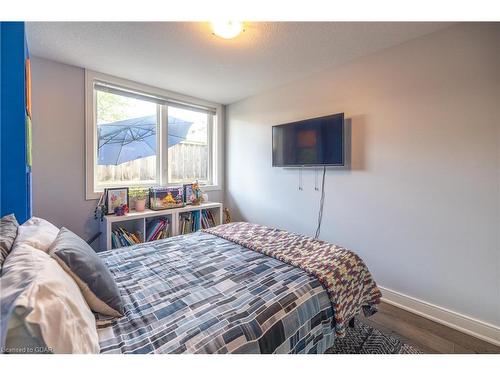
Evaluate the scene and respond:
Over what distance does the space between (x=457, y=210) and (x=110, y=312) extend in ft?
7.78

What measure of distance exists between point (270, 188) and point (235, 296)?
2127mm

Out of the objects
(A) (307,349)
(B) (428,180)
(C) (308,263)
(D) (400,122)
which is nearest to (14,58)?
(C) (308,263)

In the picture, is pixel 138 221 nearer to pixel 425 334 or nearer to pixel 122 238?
pixel 122 238

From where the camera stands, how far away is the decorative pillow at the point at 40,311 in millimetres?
588

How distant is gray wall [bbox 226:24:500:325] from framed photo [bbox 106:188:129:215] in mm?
2130

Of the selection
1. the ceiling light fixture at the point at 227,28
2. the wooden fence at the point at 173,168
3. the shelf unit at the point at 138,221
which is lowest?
the shelf unit at the point at 138,221

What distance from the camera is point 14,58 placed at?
1.50 m

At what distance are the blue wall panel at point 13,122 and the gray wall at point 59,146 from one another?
3.00 feet

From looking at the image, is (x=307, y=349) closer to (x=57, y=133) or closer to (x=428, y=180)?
(x=428, y=180)

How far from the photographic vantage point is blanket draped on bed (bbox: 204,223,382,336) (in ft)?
4.29

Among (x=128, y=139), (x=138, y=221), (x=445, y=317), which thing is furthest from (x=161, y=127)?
(x=445, y=317)

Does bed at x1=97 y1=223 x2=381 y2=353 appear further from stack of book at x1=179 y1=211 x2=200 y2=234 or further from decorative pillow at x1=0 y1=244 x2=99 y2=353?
stack of book at x1=179 y1=211 x2=200 y2=234

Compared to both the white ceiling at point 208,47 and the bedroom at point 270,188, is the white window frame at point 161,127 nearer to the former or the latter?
the bedroom at point 270,188

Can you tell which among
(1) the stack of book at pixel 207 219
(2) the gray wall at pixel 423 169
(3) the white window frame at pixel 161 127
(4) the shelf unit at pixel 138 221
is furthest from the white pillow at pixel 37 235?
(2) the gray wall at pixel 423 169
